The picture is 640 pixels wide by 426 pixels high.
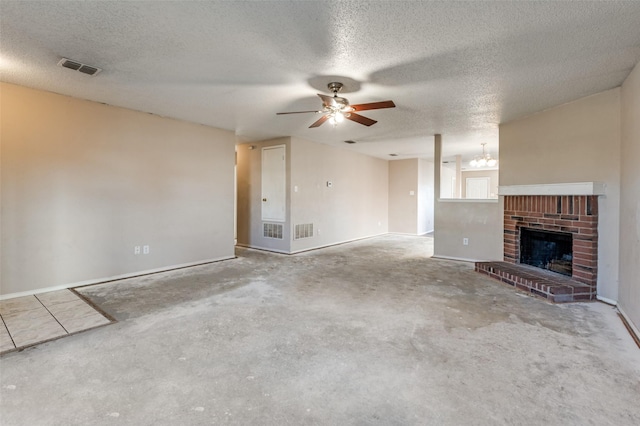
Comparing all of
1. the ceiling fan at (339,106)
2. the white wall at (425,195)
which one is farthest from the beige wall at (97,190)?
the white wall at (425,195)

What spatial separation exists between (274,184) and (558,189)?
465 cm

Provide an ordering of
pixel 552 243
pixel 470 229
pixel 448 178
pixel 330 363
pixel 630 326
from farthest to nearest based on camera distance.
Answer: pixel 448 178
pixel 470 229
pixel 552 243
pixel 630 326
pixel 330 363

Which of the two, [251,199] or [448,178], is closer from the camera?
[251,199]

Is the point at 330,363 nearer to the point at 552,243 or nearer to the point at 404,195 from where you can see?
the point at 552,243

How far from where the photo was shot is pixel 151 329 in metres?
2.61

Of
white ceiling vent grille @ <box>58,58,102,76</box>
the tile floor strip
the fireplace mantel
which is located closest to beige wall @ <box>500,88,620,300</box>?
the fireplace mantel

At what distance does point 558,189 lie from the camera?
386 centimetres

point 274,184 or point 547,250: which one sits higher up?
point 274,184

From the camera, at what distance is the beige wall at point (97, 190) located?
136 inches

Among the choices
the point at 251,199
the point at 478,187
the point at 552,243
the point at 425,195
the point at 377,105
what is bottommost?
the point at 552,243

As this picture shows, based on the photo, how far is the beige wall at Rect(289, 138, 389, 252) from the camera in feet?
20.7

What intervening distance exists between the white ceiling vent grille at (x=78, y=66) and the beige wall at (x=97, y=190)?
107cm

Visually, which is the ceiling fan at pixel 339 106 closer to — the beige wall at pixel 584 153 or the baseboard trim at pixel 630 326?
the beige wall at pixel 584 153

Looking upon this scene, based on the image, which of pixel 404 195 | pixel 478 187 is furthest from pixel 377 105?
pixel 478 187
